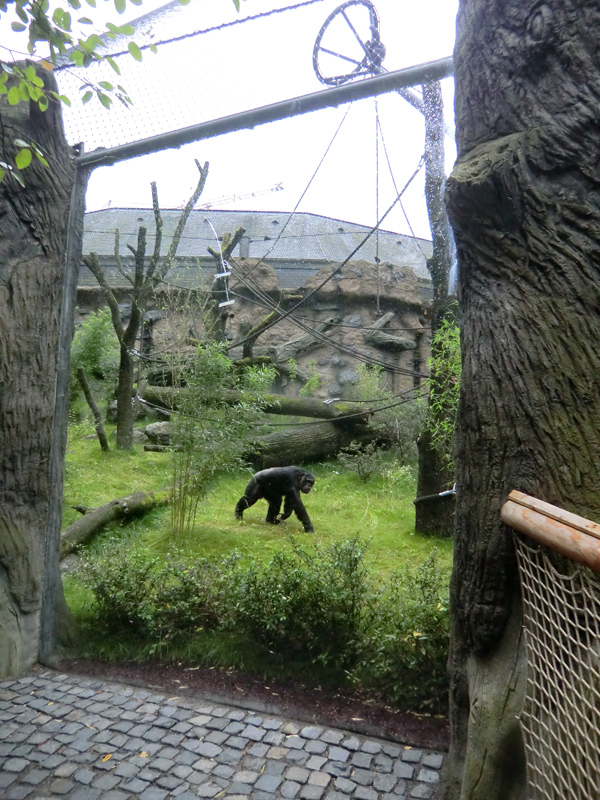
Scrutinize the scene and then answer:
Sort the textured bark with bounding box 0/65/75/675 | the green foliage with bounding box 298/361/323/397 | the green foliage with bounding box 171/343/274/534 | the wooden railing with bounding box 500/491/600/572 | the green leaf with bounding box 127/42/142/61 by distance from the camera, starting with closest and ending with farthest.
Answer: the wooden railing with bounding box 500/491/600/572 → the green leaf with bounding box 127/42/142/61 → the textured bark with bounding box 0/65/75/675 → the green foliage with bounding box 171/343/274/534 → the green foliage with bounding box 298/361/323/397

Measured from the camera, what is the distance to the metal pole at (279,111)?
382 centimetres

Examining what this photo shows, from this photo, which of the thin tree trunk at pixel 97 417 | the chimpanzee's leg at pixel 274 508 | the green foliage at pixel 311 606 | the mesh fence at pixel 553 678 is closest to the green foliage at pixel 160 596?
the green foliage at pixel 311 606

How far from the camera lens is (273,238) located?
8812 millimetres

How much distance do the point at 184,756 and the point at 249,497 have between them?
3.51 meters

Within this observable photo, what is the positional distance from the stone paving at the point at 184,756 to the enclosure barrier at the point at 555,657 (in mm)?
1120

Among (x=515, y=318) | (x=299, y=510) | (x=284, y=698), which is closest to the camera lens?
(x=515, y=318)

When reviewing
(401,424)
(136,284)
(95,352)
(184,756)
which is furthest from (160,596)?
(95,352)

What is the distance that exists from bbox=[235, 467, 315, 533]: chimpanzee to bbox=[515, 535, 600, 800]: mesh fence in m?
4.32

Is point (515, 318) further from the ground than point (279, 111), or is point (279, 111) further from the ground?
point (279, 111)

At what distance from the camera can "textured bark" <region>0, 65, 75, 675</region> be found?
4.14 meters

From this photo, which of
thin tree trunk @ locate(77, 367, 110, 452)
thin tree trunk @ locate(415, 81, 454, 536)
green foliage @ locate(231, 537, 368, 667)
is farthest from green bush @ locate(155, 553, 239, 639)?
thin tree trunk @ locate(77, 367, 110, 452)

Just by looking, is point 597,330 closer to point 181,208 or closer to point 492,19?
point 492,19

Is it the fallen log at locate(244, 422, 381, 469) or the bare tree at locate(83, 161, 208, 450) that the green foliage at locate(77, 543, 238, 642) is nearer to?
the fallen log at locate(244, 422, 381, 469)

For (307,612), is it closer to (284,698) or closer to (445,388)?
(284,698)
